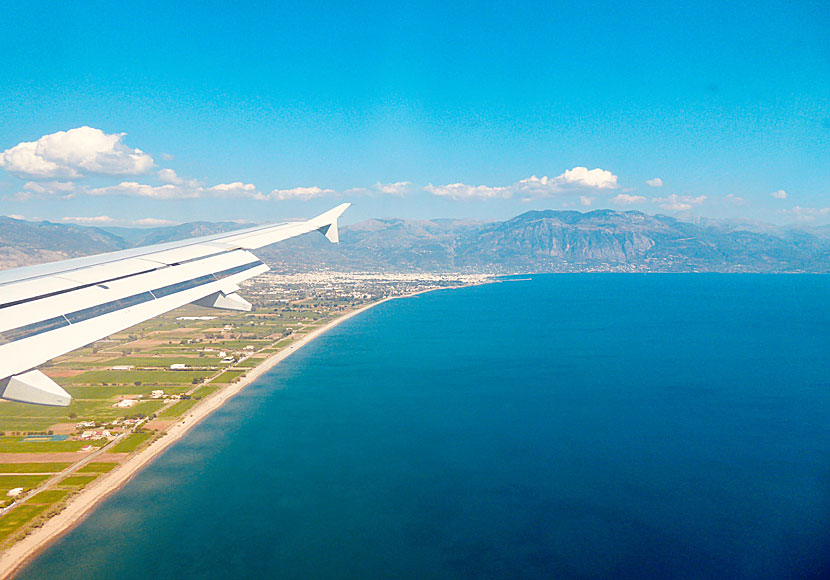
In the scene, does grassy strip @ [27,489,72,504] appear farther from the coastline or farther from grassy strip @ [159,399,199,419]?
grassy strip @ [159,399,199,419]

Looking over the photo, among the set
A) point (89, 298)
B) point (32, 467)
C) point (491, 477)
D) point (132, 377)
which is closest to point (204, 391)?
point (132, 377)

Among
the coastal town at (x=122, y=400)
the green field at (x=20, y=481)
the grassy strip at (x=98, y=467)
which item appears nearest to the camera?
the green field at (x=20, y=481)

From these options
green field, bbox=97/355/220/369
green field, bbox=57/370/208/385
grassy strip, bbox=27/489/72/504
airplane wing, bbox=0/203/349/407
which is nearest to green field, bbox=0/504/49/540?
grassy strip, bbox=27/489/72/504

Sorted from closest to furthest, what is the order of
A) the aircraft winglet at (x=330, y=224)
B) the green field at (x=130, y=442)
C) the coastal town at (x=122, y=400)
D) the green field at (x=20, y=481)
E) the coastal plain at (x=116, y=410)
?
the aircraft winglet at (x=330, y=224) → the coastal plain at (x=116, y=410) → the green field at (x=20, y=481) → the coastal town at (x=122, y=400) → the green field at (x=130, y=442)

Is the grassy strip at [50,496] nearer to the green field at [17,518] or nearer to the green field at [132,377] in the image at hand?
the green field at [17,518]

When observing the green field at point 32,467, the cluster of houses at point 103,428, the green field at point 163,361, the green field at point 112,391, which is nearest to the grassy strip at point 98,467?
the green field at point 32,467

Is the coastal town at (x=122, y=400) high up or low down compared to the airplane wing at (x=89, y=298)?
down

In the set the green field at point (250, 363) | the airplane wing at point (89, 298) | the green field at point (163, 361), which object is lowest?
the green field at point (250, 363)

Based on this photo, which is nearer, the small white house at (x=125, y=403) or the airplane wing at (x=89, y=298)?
the airplane wing at (x=89, y=298)
